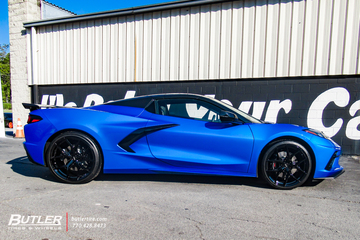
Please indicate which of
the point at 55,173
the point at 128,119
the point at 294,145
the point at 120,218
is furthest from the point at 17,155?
the point at 294,145

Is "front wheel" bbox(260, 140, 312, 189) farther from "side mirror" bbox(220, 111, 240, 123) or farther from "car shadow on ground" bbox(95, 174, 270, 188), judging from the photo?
"side mirror" bbox(220, 111, 240, 123)

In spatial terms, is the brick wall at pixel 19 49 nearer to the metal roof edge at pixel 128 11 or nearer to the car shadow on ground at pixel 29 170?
the metal roof edge at pixel 128 11

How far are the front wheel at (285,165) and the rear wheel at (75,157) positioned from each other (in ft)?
7.51

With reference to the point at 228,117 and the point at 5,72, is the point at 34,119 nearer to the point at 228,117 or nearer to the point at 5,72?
the point at 228,117

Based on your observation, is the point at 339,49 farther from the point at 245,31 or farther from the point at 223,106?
the point at 223,106

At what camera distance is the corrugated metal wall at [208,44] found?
6.75 m

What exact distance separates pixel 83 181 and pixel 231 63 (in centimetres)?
558

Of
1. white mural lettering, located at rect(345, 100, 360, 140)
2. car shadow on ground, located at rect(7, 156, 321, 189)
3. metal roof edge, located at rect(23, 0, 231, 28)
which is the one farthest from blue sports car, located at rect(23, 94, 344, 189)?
metal roof edge, located at rect(23, 0, 231, 28)

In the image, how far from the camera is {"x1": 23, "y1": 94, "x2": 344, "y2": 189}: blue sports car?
341 centimetres

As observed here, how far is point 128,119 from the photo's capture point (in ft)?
11.9

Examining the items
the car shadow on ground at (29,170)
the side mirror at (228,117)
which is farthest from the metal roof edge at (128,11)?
the car shadow on ground at (29,170)
